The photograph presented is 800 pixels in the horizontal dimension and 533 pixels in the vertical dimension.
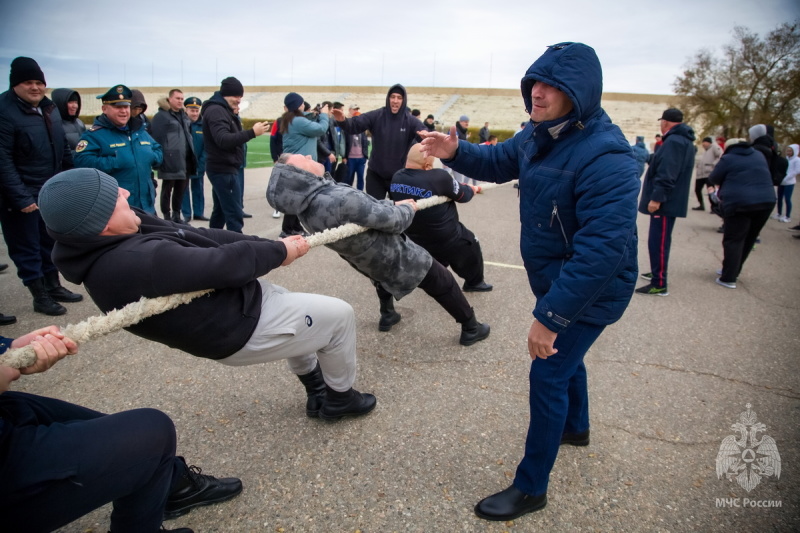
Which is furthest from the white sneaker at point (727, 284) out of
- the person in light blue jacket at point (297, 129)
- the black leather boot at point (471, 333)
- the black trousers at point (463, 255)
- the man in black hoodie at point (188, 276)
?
the person in light blue jacket at point (297, 129)

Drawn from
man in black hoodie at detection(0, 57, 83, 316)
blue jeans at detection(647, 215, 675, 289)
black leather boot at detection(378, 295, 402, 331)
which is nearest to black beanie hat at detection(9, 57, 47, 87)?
man in black hoodie at detection(0, 57, 83, 316)

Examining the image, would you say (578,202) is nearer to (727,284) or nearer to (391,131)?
(391,131)

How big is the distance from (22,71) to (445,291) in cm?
415

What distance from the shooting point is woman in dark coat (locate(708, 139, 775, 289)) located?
18.7 feet

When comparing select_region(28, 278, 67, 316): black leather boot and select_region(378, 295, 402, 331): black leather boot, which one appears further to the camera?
select_region(28, 278, 67, 316): black leather boot

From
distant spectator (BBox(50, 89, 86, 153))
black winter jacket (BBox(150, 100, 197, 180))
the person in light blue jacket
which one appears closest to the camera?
distant spectator (BBox(50, 89, 86, 153))

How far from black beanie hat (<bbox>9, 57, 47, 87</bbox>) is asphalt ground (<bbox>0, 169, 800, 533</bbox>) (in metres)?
2.09

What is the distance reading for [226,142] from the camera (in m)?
5.63

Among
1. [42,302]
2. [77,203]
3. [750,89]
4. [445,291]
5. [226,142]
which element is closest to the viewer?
[77,203]

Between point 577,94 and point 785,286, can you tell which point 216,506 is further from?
point 785,286

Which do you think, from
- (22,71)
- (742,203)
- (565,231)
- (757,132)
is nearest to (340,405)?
(565,231)

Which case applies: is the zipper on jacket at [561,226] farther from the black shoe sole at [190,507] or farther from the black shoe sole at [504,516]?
the black shoe sole at [190,507]

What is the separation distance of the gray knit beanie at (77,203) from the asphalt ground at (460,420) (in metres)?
0.96

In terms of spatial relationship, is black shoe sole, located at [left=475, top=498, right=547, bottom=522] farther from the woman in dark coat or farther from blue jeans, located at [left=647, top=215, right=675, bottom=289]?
the woman in dark coat
